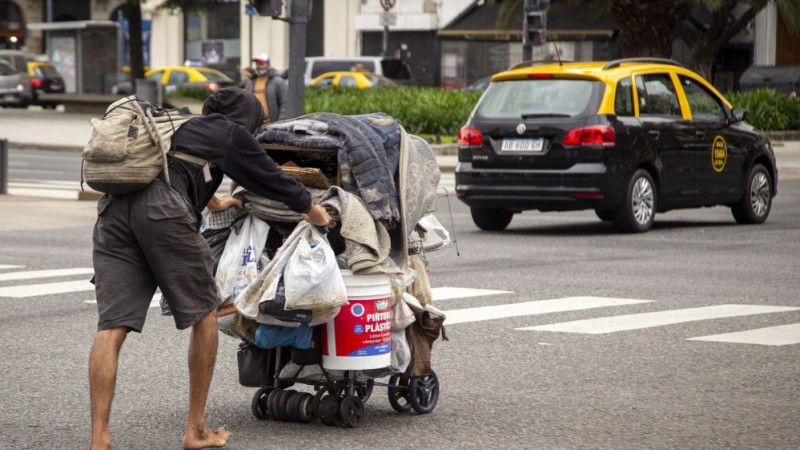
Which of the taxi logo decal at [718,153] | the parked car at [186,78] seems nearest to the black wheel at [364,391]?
the taxi logo decal at [718,153]

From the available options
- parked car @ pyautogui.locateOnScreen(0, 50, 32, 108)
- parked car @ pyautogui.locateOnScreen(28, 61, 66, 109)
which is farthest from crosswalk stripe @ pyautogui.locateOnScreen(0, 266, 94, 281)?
parked car @ pyautogui.locateOnScreen(0, 50, 32, 108)

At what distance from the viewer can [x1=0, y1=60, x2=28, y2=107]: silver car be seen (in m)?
51.7

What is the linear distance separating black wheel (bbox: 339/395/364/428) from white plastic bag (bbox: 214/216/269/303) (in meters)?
0.63

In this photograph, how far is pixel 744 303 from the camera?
33.8 ft

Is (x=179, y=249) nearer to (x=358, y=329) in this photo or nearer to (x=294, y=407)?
(x=358, y=329)

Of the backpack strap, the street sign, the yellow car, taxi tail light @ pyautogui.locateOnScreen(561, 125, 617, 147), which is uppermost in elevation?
Answer: the street sign

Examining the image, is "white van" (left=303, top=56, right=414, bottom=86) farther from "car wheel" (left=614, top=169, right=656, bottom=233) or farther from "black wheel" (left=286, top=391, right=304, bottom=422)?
"black wheel" (left=286, top=391, right=304, bottom=422)

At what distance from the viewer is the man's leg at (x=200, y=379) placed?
5.94 meters

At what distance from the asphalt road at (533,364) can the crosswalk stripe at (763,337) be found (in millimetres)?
48

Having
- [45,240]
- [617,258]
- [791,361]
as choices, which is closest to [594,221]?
[617,258]

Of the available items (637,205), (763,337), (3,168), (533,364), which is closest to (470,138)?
(637,205)

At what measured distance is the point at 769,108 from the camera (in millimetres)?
32500

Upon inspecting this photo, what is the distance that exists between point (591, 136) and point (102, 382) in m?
→ 9.44

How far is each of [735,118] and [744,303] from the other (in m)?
6.12
